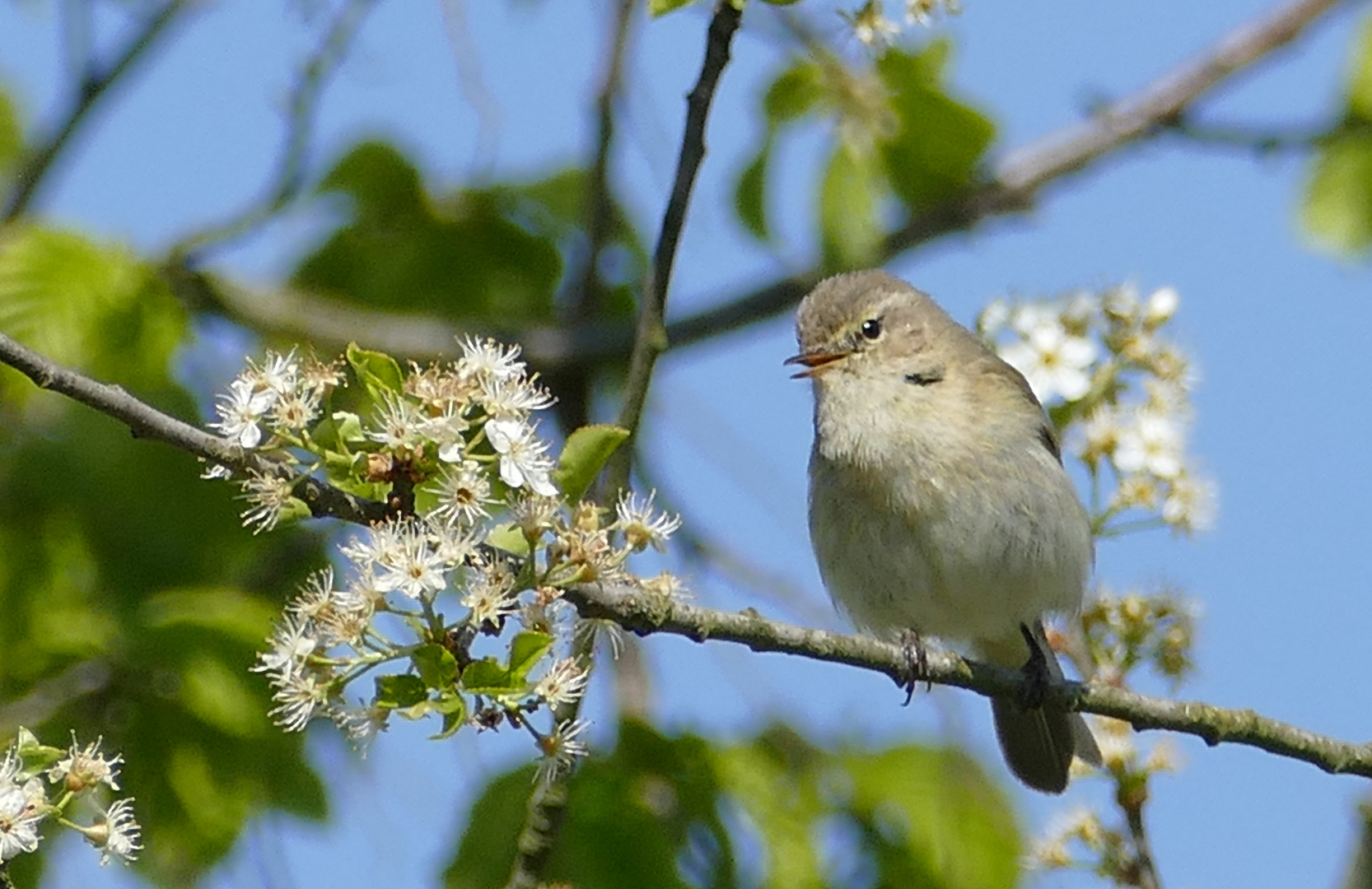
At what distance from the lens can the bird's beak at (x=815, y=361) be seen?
5.14m

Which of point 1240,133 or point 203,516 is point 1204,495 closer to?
point 1240,133

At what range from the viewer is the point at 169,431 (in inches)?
99.8

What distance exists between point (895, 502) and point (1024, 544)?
1.24ft

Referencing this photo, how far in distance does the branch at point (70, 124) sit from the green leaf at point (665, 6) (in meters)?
2.64

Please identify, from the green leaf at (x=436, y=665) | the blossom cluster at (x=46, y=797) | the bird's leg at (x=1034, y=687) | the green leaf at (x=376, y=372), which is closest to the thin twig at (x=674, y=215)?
the green leaf at (x=376, y=372)

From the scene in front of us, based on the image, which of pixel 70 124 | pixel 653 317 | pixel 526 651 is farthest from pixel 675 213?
pixel 70 124

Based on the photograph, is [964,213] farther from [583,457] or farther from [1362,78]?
[583,457]

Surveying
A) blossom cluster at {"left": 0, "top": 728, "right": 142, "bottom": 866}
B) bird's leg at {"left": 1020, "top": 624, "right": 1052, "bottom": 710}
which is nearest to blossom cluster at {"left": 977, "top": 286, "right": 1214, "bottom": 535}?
bird's leg at {"left": 1020, "top": 624, "right": 1052, "bottom": 710}

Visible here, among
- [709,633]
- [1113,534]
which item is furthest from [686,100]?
[1113,534]

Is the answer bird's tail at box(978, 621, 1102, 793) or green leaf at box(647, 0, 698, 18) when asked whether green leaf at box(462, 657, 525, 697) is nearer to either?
green leaf at box(647, 0, 698, 18)

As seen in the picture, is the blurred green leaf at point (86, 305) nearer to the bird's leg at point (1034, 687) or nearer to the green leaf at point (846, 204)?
the green leaf at point (846, 204)

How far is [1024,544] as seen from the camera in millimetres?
5023

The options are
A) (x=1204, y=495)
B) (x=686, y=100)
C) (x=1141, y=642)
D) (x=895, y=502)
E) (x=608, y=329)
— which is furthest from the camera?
(x=608, y=329)

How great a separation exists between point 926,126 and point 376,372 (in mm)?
2483
